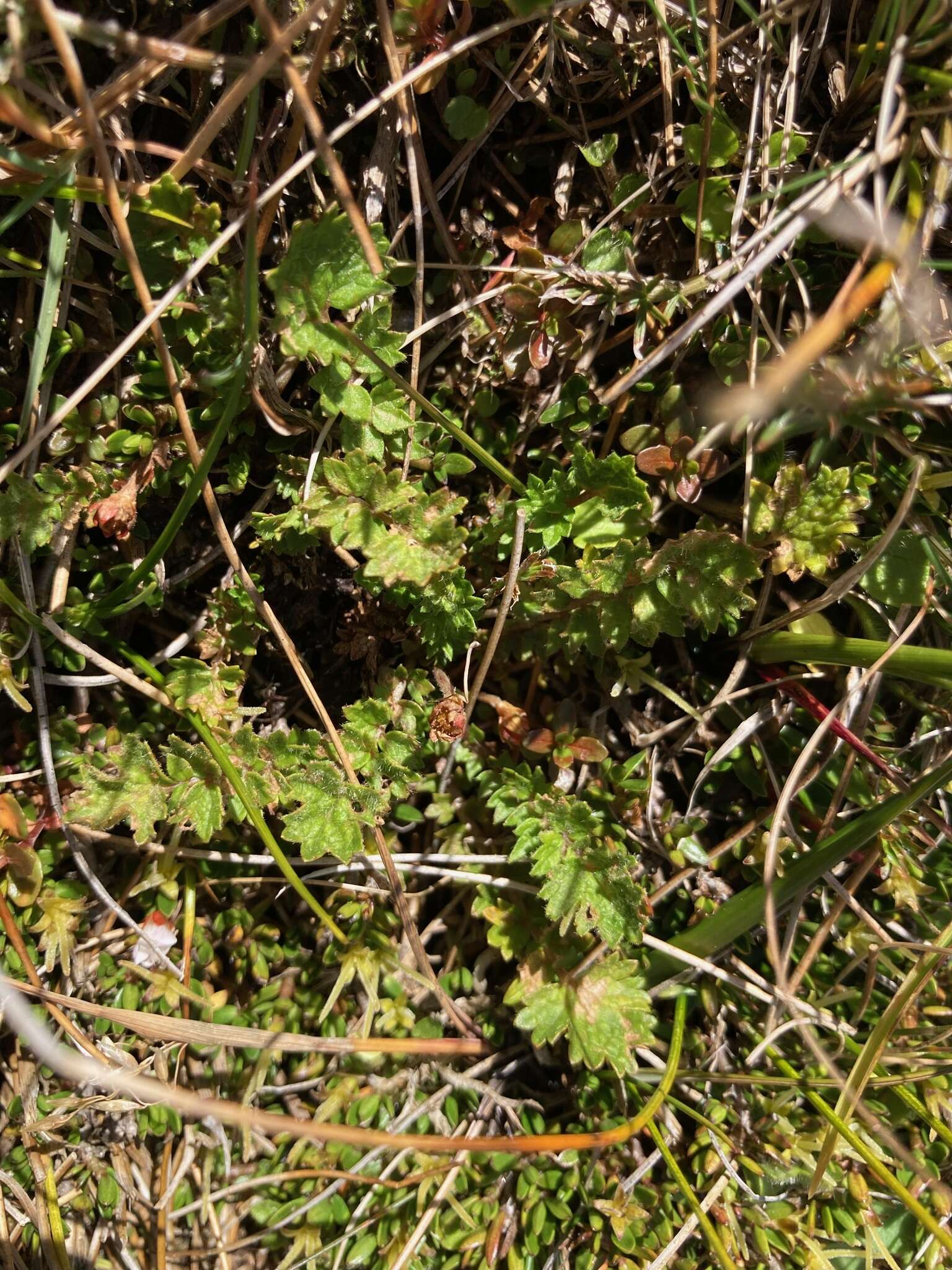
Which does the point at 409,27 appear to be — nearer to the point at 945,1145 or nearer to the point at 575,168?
the point at 575,168

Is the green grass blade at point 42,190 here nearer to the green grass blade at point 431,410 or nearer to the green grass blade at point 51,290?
the green grass blade at point 51,290

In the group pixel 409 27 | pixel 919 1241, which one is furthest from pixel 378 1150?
pixel 409 27

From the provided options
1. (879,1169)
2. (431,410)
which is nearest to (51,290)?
(431,410)

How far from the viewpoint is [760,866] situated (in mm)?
2201

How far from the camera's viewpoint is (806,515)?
1.87 meters

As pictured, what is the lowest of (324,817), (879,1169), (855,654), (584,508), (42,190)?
(879,1169)

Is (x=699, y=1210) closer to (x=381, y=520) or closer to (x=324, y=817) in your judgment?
(x=324, y=817)

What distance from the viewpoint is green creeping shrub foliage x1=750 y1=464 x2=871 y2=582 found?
6.02ft

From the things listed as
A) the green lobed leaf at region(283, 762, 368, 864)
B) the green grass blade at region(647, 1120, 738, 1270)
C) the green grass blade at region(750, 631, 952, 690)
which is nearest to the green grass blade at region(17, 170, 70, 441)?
the green lobed leaf at region(283, 762, 368, 864)

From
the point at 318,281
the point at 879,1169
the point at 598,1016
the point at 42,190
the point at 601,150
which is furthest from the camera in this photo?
the point at 598,1016

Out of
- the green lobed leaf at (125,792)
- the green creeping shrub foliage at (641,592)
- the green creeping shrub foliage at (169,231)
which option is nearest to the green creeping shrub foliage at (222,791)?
the green lobed leaf at (125,792)

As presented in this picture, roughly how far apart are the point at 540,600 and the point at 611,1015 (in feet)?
3.29

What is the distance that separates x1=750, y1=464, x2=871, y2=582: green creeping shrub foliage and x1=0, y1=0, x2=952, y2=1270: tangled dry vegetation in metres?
0.01

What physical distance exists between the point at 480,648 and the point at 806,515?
81cm
